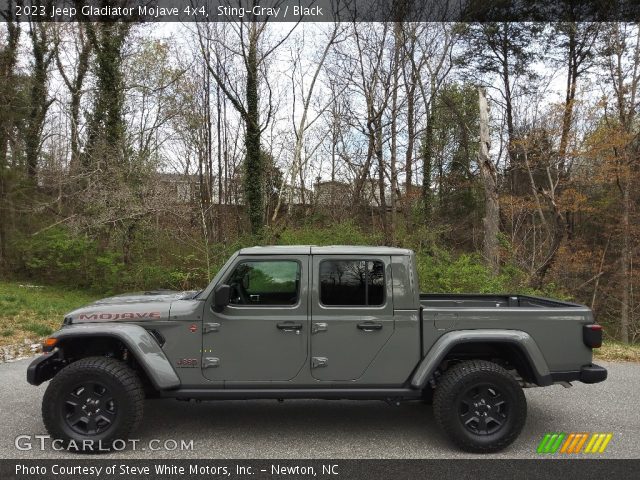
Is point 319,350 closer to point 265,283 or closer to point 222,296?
point 265,283

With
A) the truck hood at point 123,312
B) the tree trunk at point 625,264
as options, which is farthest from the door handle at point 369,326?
the tree trunk at point 625,264

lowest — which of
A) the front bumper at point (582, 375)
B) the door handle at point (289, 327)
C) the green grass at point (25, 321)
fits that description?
the green grass at point (25, 321)

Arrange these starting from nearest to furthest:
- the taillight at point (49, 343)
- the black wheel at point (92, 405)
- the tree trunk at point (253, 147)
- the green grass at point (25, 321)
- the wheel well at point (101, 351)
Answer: the black wheel at point (92, 405) < the taillight at point (49, 343) < the wheel well at point (101, 351) < the green grass at point (25, 321) < the tree trunk at point (253, 147)

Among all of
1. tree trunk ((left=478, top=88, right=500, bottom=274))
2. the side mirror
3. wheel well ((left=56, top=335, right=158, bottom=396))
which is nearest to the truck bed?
the side mirror

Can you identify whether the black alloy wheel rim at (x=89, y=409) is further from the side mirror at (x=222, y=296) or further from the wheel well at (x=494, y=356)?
the wheel well at (x=494, y=356)

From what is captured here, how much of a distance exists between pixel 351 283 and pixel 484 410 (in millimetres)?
1511

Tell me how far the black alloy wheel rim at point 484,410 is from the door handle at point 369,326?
889mm

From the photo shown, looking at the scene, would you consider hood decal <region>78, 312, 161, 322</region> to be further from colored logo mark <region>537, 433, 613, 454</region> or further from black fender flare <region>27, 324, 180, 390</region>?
colored logo mark <region>537, 433, 613, 454</region>

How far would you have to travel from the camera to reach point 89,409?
3844 millimetres

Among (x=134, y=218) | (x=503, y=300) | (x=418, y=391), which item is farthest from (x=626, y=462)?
(x=134, y=218)

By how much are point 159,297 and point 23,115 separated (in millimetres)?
19580

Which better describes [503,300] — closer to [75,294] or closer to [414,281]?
[414,281]

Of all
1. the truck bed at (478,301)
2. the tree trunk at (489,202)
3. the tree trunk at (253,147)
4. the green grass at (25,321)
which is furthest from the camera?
the tree trunk at (253,147)

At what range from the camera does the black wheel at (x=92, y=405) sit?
377 cm
